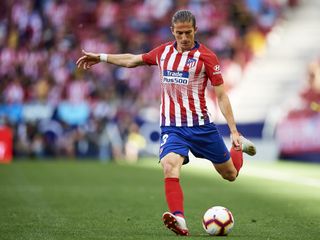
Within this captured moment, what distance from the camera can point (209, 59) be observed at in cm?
813

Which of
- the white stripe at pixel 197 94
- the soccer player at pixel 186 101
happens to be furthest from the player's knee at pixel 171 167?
the white stripe at pixel 197 94

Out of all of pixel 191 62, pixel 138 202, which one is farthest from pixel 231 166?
pixel 138 202

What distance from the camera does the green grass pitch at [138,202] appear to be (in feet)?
26.5

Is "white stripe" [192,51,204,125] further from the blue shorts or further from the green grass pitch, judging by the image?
the green grass pitch

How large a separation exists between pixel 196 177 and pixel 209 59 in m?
9.99

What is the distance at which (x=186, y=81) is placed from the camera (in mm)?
8180

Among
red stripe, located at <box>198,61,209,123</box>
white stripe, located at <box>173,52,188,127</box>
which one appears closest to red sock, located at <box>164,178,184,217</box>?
white stripe, located at <box>173,52,188,127</box>

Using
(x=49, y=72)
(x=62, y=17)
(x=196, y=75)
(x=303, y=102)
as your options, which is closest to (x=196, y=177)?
(x=303, y=102)

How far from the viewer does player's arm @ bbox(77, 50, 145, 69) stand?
853 centimetres

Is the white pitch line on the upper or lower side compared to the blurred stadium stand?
lower

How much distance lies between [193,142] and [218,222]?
0.92 meters

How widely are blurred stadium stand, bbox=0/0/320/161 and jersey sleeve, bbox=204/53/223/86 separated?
57.4 ft

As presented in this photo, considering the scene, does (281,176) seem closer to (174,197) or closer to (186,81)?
(186,81)

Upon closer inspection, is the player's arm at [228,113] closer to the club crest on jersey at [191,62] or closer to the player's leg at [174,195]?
the club crest on jersey at [191,62]
